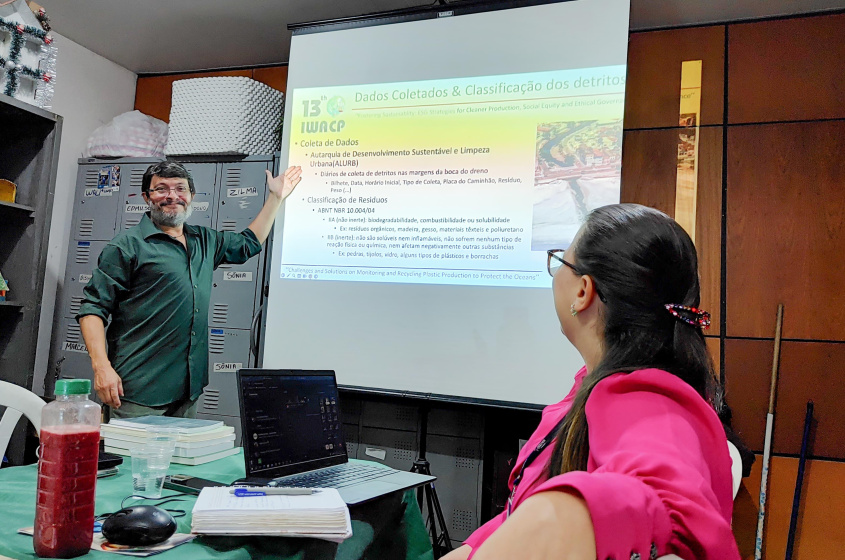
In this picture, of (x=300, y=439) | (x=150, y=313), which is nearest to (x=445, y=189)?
(x=150, y=313)

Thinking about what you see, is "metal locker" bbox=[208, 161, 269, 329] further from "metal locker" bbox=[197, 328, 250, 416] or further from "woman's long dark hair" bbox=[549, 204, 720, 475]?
"woman's long dark hair" bbox=[549, 204, 720, 475]

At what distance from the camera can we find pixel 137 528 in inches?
34.9

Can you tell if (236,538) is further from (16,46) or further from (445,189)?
(16,46)

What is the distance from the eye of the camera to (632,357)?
0.83m

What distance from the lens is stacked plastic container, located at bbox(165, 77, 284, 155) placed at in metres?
3.53

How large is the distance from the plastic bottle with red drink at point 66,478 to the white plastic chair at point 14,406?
97 cm

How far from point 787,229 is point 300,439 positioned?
2.65 metres

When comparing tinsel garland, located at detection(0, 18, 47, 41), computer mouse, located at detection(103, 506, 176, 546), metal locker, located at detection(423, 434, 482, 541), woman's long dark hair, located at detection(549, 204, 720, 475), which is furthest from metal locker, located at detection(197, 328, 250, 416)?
woman's long dark hair, located at detection(549, 204, 720, 475)

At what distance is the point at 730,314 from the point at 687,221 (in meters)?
0.51

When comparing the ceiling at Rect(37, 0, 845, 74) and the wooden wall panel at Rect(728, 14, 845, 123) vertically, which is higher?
the ceiling at Rect(37, 0, 845, 74)

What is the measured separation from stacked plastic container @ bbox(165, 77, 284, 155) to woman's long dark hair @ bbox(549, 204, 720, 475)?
302cm

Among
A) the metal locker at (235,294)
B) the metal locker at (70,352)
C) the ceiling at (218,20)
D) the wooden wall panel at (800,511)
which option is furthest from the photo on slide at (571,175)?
the metal locker at (70,352)

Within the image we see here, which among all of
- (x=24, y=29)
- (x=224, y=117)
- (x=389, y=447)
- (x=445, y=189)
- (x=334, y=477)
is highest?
(x=24, y=29)

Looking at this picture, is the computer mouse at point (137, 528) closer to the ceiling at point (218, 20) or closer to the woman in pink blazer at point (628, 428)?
the woman in pink blazer at point (628, 428)
